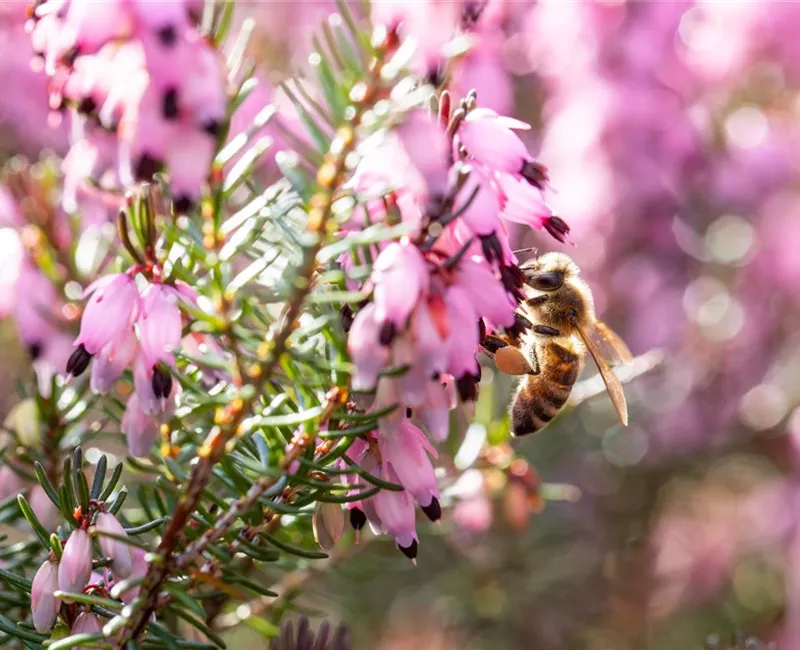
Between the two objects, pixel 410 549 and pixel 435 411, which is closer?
pixel 435 411

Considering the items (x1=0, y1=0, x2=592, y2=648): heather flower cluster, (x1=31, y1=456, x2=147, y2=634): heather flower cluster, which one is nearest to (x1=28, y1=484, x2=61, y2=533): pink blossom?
(x1=0, y1=0, x2=592, y2=648): heather flower cluster

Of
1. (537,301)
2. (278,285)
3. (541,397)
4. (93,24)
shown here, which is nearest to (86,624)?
(278,285)

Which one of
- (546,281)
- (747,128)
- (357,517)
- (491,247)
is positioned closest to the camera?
(491,247)

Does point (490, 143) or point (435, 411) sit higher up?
point (490, 143)

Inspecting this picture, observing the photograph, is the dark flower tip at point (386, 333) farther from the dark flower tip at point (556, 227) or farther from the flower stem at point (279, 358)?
the dark flower tip at point (556, 227)

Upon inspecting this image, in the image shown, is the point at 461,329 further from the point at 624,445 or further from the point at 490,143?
the point at 624,445

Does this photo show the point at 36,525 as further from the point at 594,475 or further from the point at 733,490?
the point at 733,490
